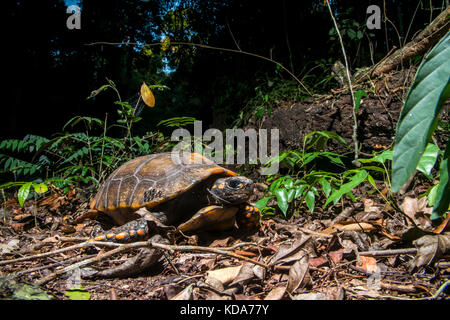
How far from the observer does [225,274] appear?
126cm

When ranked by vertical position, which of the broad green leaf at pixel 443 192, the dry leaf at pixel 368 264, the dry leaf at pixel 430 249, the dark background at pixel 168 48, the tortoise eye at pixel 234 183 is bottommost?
the dry leaf at pixel 368 264

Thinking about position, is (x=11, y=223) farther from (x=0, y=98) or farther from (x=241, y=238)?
(x=0, y=98)

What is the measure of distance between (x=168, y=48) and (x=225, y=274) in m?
5.33

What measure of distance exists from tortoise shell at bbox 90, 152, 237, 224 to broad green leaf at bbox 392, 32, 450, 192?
1595 millimetres

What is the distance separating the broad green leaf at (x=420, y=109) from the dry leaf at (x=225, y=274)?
3.15 feet

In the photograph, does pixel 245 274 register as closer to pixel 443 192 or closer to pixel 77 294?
pixel 77 294

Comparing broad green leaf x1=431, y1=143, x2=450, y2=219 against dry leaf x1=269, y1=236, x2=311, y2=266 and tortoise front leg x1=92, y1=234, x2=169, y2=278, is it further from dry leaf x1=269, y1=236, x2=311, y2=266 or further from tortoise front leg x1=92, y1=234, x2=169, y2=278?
tortoise front leg x1=92, y1=234, x2=169, y2=278

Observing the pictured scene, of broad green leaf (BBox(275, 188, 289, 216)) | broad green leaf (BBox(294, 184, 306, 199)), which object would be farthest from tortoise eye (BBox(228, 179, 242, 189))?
broad green leaf (BBox(294, 184, 306, 199))

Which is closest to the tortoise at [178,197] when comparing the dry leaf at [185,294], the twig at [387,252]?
the dry leaf at [185,294]

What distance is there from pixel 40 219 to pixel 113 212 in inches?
45.3

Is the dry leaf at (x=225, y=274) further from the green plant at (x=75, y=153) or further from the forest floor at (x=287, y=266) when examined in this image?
the green plant at (x=75, y=153)

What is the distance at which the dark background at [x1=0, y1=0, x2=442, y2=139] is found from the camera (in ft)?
17.1

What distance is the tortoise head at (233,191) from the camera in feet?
6.49
